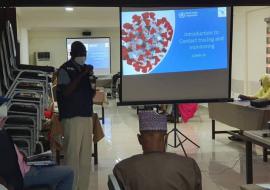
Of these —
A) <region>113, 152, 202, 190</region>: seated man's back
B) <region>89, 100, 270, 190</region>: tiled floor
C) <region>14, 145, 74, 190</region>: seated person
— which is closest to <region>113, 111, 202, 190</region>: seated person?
<region>113, 152, 202, 190</region>: seated man's back

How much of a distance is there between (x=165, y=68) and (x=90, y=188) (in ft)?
5.62

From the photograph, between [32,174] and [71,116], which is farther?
[71,116]

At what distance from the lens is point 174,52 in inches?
195

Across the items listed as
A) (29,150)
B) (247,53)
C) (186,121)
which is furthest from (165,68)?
(247,53)

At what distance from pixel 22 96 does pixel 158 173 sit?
9.64 feet

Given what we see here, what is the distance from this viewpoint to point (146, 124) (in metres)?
1.95

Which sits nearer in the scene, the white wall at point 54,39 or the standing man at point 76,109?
the standing man at point 76,109

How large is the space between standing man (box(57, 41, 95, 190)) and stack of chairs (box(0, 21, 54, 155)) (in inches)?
13.7

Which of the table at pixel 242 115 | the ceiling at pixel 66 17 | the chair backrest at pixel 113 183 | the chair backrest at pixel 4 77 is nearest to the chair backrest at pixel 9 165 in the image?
the chair backrest at pixel 113 183

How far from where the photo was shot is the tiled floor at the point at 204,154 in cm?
448

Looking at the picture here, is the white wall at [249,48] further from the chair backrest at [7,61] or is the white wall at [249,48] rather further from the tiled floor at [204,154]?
the chair backrest at [7,61]

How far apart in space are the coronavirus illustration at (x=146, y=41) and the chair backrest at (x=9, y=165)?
8.06 ft

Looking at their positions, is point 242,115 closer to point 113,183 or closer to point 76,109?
point 76,109
